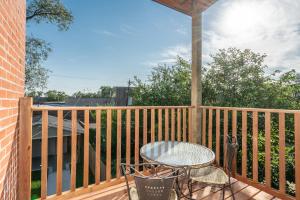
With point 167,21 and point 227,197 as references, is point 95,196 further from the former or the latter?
point 167,21

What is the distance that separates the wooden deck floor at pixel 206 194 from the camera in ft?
7.60

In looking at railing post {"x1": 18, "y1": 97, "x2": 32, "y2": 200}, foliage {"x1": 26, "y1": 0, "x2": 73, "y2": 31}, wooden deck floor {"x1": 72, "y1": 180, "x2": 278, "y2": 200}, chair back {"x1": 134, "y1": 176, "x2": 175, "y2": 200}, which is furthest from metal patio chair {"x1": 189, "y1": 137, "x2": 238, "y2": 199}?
foliage {"x1": 26, "y1": 0, "x2": 73, "y2": 31}

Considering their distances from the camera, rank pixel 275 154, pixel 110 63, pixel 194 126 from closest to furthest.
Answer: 1. pixel 194 126
2. pixel 275 154
3. pixel 110 63

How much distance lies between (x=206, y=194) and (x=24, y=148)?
83.5 inches

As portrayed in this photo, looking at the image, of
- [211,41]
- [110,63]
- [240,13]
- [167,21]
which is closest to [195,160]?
[240,13]

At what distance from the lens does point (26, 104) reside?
1.90 metres

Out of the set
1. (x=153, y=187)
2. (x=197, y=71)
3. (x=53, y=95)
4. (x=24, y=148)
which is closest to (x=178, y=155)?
(x=153, y=187)

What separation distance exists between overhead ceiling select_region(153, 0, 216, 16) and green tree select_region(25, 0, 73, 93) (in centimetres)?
791

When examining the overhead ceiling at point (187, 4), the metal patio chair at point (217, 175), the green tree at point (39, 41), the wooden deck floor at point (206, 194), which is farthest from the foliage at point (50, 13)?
the metal patio chair at point (217, 175)

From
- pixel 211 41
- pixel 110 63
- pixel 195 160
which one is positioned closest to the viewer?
pixel 195 160

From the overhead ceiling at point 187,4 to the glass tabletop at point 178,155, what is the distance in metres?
2.60

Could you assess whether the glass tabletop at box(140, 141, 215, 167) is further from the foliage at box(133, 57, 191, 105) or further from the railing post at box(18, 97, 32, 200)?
the foliage at box(133, 57, 191, 105)

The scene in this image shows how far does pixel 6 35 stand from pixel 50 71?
33.0ft

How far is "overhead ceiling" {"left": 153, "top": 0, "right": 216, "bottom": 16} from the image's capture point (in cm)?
350
